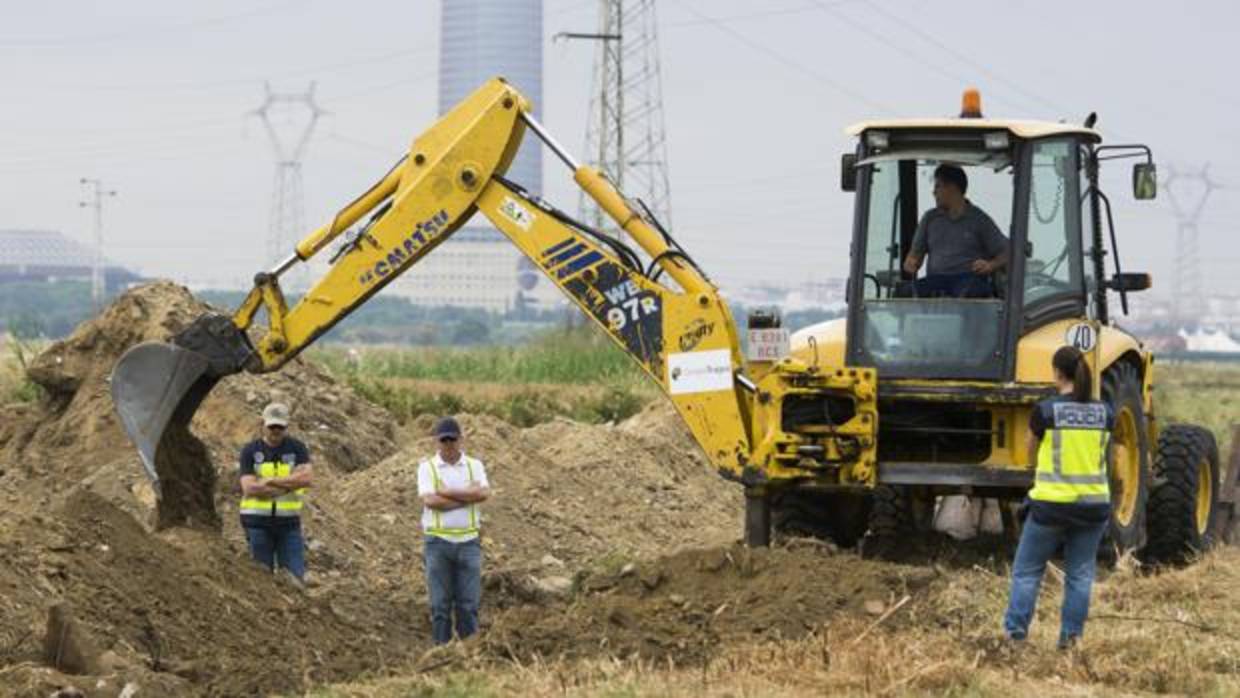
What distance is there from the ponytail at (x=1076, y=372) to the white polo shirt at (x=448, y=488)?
3.59m

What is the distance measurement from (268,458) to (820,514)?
368 centimetres

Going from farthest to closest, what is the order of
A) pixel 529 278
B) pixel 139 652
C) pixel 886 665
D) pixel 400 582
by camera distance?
pixel 529 278, pixel 400 582, pixel 139 652, pixel 886 665

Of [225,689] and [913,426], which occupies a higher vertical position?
[913,426]

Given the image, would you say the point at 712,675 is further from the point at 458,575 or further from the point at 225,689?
the point at 458,575

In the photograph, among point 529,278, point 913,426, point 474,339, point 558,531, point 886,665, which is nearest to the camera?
point 886,665

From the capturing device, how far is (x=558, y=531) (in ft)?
62.6

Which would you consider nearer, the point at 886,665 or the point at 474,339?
the point at 886,665

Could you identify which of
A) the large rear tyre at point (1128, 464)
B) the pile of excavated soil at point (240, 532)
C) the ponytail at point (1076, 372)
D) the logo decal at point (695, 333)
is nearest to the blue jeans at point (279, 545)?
the pile of excavated soil at point (240, 532)

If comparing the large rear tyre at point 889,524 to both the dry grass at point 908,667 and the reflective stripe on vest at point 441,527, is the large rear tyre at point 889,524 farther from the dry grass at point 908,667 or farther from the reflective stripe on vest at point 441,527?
the reflective stripe on vest at point 441,527

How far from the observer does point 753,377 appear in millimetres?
13812

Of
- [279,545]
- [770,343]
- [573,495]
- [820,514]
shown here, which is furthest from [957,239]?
[573,495]

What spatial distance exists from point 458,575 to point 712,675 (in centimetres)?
368

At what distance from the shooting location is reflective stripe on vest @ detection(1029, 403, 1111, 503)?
11359 mm

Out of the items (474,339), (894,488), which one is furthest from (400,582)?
(474,339)
